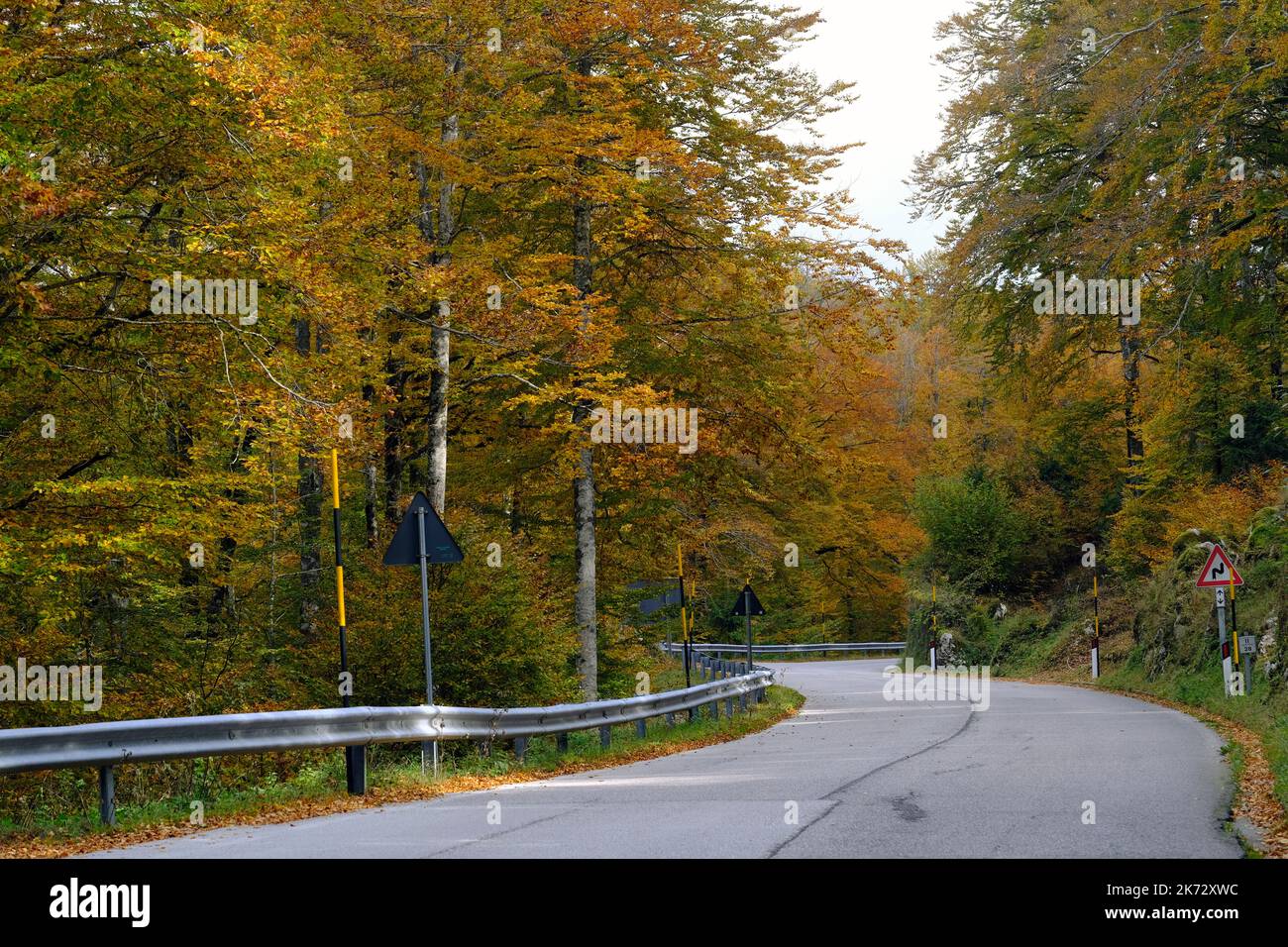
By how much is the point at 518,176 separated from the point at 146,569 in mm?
8348

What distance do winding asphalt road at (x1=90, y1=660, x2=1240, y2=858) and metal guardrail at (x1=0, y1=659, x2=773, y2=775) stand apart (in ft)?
2.73

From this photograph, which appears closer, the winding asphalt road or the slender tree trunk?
the winding asphalt road

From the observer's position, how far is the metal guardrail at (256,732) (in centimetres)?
946

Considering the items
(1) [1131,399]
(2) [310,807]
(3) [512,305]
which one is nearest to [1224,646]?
(3) [512,305]

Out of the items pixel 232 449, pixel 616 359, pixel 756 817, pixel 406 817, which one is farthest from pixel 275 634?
pixel 756 817

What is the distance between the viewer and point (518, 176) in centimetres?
2116

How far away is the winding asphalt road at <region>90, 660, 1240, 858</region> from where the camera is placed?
819 cm

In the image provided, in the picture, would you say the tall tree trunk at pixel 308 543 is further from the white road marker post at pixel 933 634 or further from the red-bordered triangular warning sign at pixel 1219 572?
the white road marker post at pixel 933 634

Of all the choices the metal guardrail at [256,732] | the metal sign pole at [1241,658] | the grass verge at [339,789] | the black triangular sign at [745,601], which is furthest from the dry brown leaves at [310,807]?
the metal sign pole at [1241,658]

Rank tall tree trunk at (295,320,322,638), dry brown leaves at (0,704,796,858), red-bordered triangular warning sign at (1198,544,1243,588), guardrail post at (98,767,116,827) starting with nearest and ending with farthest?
dry brown leaves at (0,704,796,858) < guardrail post at (98,767,116,827) < red-bordered triangular warning sign at (1198,544,1243,588) < tall tree trunk at (295,320,322,638)

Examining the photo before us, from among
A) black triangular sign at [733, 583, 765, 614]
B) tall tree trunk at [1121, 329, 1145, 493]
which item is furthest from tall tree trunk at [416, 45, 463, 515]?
tall tree trunk at [1121, 329, 1145, 493]

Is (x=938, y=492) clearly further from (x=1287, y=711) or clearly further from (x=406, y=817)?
(x=406, y=817)

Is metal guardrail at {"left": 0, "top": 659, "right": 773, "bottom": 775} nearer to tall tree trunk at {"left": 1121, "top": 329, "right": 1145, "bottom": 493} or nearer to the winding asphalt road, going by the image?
the winding asphalt road

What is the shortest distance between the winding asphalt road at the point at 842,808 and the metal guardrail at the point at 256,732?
83 cm
